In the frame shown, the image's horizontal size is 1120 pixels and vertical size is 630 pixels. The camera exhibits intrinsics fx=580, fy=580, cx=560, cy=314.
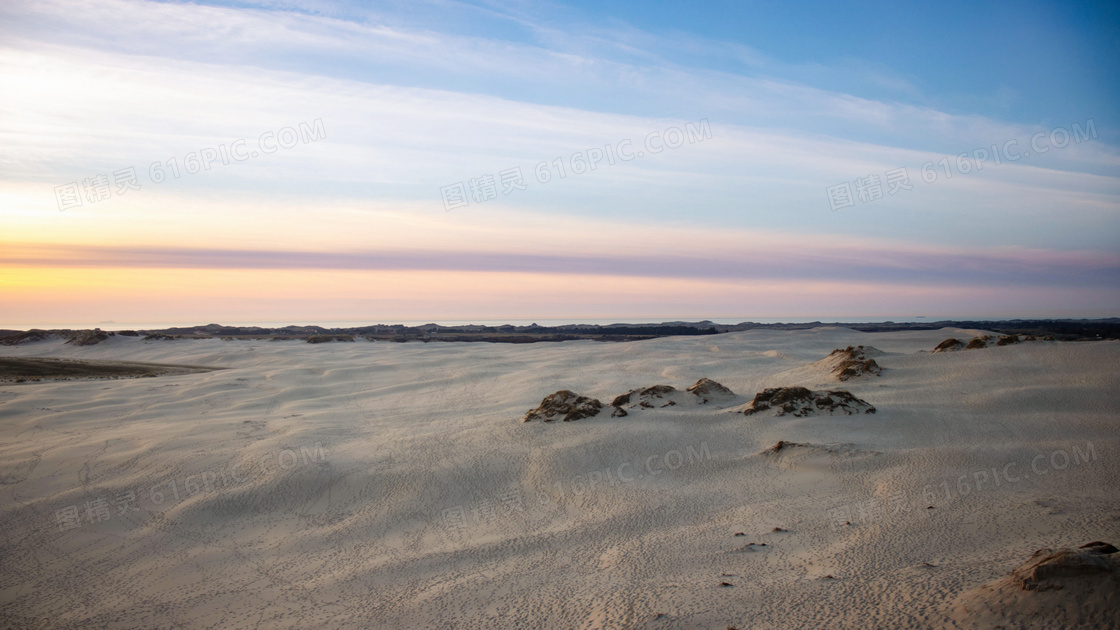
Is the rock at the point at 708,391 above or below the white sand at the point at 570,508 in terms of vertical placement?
above

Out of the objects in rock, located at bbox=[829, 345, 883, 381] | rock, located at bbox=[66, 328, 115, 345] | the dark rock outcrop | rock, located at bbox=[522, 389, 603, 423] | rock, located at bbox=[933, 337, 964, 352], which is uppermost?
rock, located at bbox=[66, 328, 115, 345]

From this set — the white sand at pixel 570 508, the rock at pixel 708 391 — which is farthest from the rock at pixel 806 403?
the rock at pixel 708 391

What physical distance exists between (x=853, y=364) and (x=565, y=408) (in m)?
6.78

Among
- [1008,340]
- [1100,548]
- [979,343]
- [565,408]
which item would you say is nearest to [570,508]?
[565,408]

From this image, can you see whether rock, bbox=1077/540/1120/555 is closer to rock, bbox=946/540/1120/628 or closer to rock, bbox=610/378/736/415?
rock, bbox=946/540/1120/628

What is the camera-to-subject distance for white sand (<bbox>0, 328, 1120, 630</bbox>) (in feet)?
15.4

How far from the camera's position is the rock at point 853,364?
1211 centimetres

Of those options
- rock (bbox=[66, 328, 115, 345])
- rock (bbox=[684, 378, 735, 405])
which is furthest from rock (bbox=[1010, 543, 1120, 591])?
rock (bbox=[66, 328, 115, 345])

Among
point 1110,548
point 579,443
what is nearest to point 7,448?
point 579,443

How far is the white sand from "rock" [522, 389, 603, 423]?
1.16 ft

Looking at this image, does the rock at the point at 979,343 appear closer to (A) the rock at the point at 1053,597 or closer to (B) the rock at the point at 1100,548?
(B) the rock at the point at 1100,548

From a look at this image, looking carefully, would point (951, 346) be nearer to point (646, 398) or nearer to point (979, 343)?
point (979, 343)

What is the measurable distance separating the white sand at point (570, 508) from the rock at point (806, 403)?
387 millimetres

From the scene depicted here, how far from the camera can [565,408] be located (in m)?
10.1
